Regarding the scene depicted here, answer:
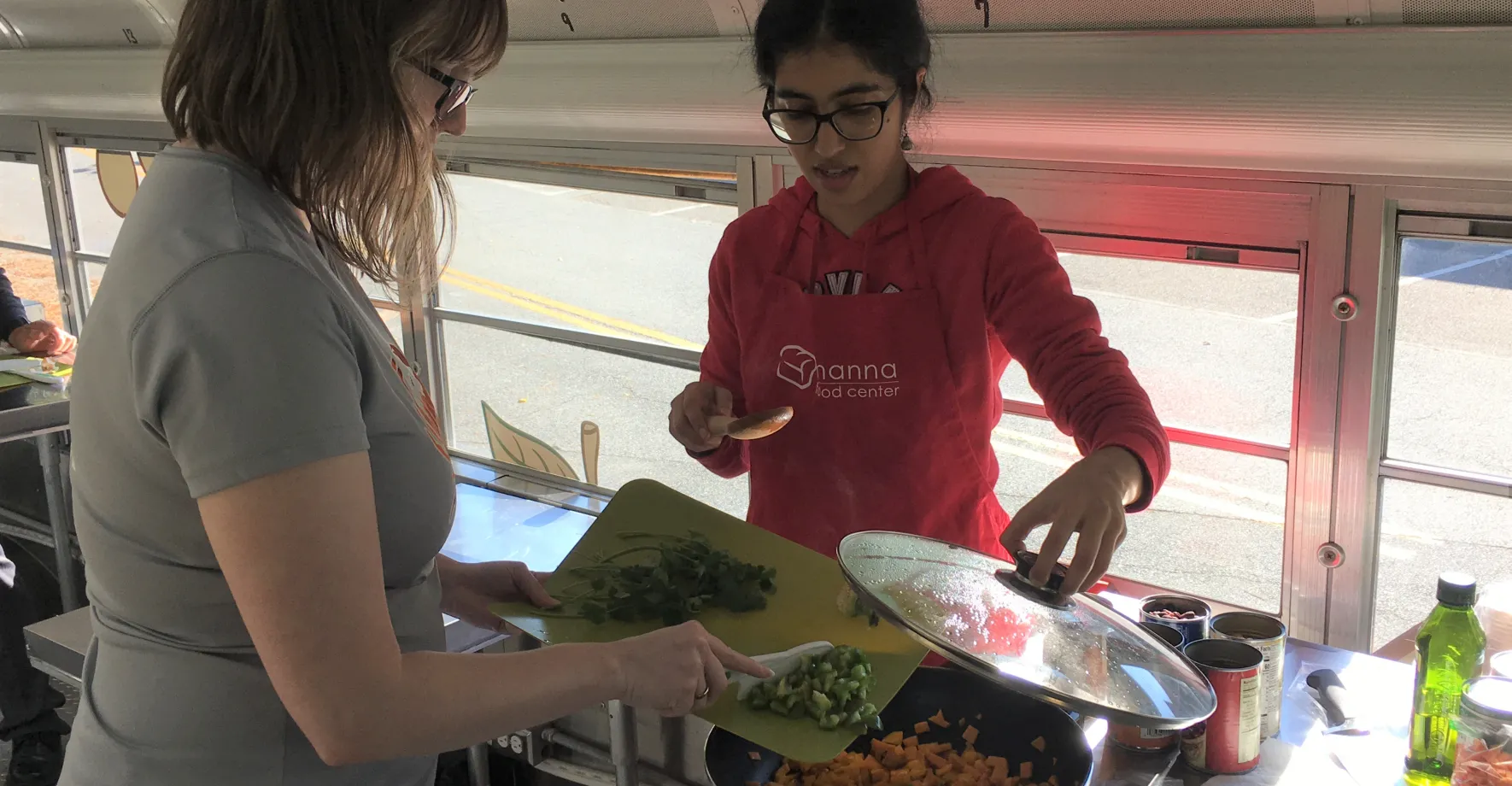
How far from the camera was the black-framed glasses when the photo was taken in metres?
1.58

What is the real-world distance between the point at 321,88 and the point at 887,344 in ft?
3.06

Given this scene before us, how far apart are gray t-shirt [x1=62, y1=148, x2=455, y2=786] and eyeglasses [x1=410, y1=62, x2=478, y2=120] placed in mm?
169

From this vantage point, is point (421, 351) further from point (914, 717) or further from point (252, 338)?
point (252, 338)

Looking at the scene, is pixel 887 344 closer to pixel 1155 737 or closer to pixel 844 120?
pixel 844 120

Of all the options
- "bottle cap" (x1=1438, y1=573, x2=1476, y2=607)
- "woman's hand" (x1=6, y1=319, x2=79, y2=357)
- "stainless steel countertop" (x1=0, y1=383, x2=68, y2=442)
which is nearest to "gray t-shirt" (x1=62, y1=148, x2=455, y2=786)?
"bottle cap" (x1=1438, y1=573, x2=1476, y2=607)

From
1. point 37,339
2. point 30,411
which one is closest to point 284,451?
point 30,411

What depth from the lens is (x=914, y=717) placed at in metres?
1.47

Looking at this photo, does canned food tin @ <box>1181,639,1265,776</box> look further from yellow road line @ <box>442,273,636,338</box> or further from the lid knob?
yellow road line @ <box>442,273,636,338</box>

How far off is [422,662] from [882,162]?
99 cm

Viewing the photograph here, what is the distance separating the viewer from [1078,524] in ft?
3.88

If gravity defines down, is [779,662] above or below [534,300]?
above

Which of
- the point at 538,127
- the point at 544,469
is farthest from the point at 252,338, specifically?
the point at 544,469

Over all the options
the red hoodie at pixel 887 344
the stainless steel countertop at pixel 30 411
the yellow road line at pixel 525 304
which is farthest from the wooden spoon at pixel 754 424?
the yellow road line at pixel 525 304

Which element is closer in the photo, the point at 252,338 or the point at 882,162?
the point at 252,338
